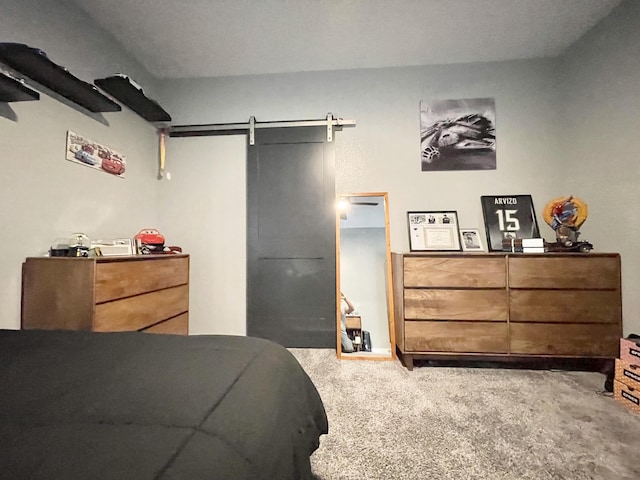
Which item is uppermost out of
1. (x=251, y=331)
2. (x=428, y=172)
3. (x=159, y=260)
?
(x=428, y=172)

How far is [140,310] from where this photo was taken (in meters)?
1.78

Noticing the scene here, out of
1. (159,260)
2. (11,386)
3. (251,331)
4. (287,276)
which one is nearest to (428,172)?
(287,276)

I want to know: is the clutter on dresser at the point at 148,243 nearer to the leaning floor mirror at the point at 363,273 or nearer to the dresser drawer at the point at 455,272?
the leaning floor mirror at the point at 363,273

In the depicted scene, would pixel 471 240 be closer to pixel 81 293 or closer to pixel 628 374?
pixel 628 374

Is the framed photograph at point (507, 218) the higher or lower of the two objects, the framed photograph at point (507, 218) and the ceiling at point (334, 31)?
the lower

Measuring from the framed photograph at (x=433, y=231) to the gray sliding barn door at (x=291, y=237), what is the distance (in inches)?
27.5

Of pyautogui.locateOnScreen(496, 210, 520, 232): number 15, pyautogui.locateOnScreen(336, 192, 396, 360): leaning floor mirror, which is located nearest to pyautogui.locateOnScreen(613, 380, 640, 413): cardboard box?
pyautogui.locateOnScreen(496, 210, 520, 232): number 15

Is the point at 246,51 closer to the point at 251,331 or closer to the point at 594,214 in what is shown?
the point at 251,331

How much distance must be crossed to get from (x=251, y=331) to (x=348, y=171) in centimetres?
171

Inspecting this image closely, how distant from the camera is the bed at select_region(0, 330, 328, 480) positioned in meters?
0.38

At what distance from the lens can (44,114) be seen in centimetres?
163

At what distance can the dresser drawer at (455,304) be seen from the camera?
193 centimetres

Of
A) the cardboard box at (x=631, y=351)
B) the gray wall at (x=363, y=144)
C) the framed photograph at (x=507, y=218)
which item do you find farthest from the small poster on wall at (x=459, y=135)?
the cardboard box at (x=631, y=351)

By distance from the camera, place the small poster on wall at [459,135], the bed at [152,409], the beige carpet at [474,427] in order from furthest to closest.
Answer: the small poster on wall at [459,135]
the beige carpet at [474,427]
the bed at [152,409]
